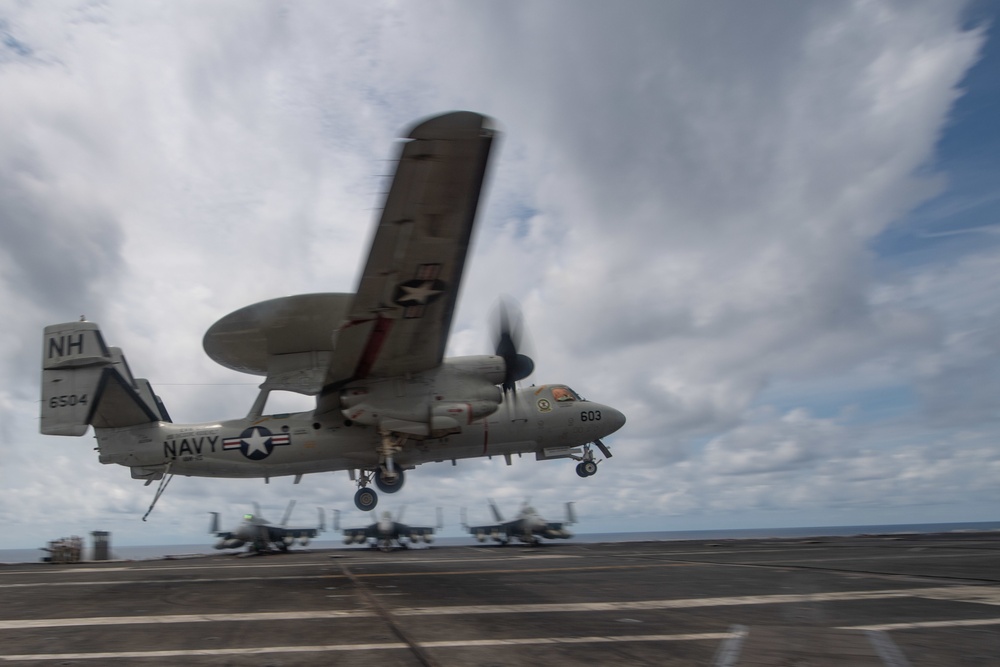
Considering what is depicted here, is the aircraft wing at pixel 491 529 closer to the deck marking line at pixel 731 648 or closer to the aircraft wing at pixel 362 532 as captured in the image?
the aircraft wing at pixel 362 532

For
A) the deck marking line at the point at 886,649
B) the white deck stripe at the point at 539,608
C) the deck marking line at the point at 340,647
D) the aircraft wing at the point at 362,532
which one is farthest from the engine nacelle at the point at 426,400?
the aircraft wing at the point at 362,532

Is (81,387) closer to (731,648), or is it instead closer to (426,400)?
(426,400)

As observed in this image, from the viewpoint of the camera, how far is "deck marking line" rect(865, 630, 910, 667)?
6352 millimetres

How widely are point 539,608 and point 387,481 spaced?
613 inches

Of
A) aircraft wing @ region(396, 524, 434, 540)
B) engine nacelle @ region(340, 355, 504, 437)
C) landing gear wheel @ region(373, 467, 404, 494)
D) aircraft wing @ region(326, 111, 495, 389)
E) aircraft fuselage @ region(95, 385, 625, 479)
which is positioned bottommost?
aircraft wing @ region(396, 524, 434, 540)

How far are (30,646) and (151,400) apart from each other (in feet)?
75.5

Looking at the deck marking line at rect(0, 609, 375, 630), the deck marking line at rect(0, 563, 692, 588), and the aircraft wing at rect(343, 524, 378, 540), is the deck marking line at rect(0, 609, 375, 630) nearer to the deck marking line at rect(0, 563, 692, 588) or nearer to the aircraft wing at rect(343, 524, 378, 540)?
the deck marking line at rect(0, 563, 692, 588)

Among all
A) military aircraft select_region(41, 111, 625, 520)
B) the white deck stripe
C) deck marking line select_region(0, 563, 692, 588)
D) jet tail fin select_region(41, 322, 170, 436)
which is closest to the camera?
the white deck stripe

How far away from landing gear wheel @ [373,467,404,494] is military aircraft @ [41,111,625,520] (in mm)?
67

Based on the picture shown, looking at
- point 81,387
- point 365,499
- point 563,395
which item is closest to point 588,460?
point 563,395

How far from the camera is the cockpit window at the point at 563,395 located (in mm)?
27266

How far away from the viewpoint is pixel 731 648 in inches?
277

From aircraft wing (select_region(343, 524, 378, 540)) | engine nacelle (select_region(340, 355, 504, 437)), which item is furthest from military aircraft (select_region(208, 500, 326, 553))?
engine nacelle (select_region(340, 355, 504, 437))

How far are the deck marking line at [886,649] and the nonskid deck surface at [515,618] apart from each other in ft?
0.06
